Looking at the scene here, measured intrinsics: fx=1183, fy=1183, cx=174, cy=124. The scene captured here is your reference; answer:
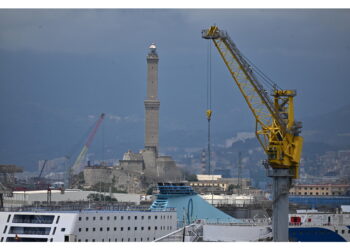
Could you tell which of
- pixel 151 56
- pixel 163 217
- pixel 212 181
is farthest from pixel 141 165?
pixel 163 217

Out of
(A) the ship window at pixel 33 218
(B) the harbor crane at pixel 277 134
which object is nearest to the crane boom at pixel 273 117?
(B) the harbor crane at pixel 277 134

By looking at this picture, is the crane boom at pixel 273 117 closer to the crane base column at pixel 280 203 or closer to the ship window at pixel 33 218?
the crane base column at pixel 280 203

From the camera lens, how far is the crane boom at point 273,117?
45.5 meters

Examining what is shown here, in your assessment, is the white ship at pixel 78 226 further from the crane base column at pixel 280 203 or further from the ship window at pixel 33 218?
the crane base column at pixel 280 203

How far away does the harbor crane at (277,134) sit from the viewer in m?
44.7

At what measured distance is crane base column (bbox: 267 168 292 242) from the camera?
144 feet

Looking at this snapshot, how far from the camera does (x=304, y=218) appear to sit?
4781cm

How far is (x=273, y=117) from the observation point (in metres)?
46.4

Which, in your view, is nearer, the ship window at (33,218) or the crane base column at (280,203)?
the crane base column at (280,203)

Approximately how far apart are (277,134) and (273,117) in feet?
2.37

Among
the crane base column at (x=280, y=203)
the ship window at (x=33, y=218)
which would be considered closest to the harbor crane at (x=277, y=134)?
the crane base column at (x=280, y=203)

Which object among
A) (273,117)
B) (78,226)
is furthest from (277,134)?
(78,226)

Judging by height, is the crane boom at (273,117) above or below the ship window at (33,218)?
above

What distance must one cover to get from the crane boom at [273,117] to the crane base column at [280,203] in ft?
1.00
